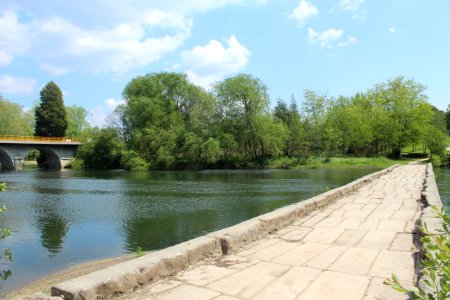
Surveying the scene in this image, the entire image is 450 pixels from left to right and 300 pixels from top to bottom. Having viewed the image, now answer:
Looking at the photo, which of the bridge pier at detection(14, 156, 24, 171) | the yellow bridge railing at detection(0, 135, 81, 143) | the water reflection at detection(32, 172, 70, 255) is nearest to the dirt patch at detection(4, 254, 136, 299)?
the water reflection at detection(32, 172, 70, 255)

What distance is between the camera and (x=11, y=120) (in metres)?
69.8

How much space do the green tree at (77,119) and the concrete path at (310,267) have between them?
279ft

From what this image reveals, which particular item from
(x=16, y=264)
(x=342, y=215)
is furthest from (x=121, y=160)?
(x=342, y=215)

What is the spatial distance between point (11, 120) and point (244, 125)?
4650cm

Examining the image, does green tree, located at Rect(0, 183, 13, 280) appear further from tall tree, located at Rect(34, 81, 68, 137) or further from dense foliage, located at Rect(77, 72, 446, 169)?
tall tree, located at Rect(34, 81, 68, 137)

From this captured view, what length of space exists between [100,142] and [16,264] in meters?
51.0

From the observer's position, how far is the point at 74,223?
15086mm

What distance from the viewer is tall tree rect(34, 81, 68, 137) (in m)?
70.2

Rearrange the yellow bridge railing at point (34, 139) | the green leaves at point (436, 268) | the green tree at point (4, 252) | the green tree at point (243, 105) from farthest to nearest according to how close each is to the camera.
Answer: the yellow bridge railing at point (34, 139)
the green tree at point (243, 105)
the green tree at point (4, 252)
the green leaves at point (436, 268)

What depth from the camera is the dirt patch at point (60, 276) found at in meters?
7.32

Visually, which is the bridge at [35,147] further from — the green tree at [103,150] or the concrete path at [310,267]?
the concrete path at [310,267]

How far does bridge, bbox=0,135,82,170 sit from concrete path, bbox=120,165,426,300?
201 feet

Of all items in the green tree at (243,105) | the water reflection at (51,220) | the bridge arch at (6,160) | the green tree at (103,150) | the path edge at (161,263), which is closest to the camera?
the path edge at (161,263)

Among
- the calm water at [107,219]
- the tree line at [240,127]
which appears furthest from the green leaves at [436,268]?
the tree line at [240,127]
